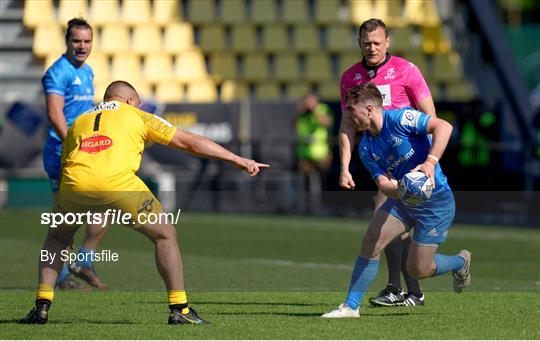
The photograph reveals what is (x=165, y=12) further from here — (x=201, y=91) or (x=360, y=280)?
(x=360, y=280)

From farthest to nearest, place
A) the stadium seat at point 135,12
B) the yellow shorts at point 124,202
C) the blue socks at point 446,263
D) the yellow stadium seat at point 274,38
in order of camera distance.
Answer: the yellow stadium seat at point 274,38
the stadium seat at point 135,12
the blue socks at point 446,263
the yellow shorts at point 124,202

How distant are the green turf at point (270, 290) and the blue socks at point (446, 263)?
0.30 metres

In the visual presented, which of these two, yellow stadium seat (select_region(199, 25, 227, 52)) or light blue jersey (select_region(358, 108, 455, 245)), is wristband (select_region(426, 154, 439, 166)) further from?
yellow stadium seat (select_region(199, 25, 227, 52))

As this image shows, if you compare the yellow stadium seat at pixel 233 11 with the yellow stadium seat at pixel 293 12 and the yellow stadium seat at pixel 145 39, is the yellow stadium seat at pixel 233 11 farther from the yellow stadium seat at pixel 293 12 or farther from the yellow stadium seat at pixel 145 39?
the yellow stadium seat at pixel 145 39

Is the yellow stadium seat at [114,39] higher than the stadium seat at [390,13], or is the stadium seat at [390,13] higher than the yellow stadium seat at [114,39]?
the stadium seat at [390,13]

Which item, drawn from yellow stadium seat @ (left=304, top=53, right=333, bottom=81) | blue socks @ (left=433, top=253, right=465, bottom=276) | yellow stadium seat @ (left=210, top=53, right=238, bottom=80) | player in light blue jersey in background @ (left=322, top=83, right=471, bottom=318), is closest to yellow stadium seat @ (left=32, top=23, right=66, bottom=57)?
yellow stadium seat @ (left=210, top=53, right=238, bottom=80)

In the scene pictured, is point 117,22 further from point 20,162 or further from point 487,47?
point 487,47

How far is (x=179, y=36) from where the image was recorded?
26516mm

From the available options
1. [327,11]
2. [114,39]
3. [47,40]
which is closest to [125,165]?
[47,40]

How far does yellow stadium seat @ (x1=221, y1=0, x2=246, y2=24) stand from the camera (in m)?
26.8

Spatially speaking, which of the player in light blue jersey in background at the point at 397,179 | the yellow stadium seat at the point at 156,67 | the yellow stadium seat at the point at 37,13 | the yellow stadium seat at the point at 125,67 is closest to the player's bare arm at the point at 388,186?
the player in light blue jersey in background at the point at 397,179

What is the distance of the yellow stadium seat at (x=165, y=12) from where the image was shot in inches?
1035

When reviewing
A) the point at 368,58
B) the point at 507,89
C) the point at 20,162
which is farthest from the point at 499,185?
the point at 368,58

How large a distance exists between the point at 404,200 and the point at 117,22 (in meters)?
17.7
